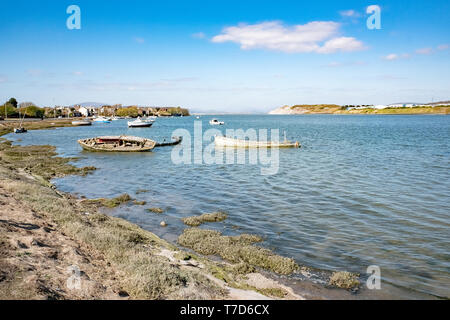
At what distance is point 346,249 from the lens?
13.7 meters

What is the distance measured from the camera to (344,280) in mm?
10734

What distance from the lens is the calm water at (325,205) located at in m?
12.9

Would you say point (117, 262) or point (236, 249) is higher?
point (117, 262)

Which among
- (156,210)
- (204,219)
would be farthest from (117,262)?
(156,210)

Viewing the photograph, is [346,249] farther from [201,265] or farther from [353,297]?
[201,265]

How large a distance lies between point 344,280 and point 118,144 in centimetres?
4542

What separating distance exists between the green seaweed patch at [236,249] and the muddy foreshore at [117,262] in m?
0.04

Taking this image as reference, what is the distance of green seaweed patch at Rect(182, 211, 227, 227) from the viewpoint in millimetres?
16962

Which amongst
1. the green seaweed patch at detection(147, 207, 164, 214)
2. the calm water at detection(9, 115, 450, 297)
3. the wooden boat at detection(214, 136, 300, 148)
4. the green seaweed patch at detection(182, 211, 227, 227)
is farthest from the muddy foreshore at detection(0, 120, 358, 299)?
the wooden boat at detection(214, 136, 300, 148)

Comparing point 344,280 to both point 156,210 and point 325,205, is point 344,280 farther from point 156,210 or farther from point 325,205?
point 156,210

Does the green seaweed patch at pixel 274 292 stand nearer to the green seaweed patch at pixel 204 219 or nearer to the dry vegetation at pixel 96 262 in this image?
the dry vegetation at pixel 96 262

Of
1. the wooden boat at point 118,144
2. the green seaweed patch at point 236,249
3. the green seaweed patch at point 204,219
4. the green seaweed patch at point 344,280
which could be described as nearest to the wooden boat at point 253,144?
the wooden boat at point 118,144

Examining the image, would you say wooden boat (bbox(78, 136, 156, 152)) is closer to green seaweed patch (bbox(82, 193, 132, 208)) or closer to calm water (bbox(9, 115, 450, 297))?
calm water (bbox(9, 115, 450, 297))

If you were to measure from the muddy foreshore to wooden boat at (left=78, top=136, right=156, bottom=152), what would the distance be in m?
33.3
